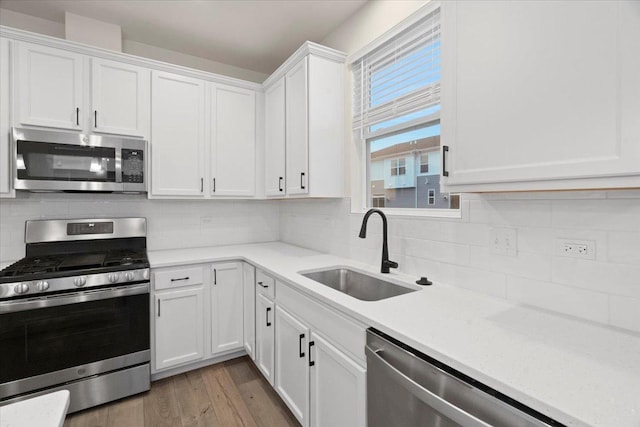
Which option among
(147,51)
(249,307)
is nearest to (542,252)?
(249,307)

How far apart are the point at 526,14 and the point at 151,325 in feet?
8.92

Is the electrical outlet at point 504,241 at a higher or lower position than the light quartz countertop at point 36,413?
higher

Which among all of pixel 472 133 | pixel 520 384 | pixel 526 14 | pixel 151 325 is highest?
pixel 526 14

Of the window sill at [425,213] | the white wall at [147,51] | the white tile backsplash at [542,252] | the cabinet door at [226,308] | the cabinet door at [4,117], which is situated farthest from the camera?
the cabinet door at [226,308]

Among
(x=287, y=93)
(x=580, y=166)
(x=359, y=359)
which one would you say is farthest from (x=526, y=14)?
(x=287, y=93)

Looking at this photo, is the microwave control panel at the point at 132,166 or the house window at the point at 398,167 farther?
the microwave control panel at the point at 132,166

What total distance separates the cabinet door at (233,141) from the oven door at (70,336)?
1138 mm

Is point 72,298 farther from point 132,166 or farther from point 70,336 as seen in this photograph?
point 132,166

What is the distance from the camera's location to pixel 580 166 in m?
0.87

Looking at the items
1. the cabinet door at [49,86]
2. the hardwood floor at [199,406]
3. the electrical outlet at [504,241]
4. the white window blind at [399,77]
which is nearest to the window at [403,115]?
the white window blind at [399,77]

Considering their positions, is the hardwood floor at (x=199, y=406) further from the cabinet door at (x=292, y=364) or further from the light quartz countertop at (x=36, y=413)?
the light quartz countertop at (x=36, y=413)

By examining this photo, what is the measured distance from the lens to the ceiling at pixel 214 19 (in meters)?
2.27

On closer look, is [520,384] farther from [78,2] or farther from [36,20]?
[36,20]

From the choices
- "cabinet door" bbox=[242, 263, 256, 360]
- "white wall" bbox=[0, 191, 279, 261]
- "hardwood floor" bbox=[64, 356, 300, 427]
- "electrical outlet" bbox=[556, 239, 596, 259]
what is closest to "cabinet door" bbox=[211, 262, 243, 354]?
"cabinet door" bbox=[242, 263, 256, 360]
